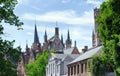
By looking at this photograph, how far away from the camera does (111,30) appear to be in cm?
4688

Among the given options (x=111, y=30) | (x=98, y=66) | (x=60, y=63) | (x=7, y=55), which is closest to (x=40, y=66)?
(x=60, y=63)

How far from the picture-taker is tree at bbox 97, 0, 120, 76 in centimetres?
4423

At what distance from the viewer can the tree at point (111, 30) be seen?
44231 millimetres

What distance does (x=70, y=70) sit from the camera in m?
78.9

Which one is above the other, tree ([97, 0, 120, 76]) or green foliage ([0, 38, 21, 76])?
tree ([97, 0, 120, 76])

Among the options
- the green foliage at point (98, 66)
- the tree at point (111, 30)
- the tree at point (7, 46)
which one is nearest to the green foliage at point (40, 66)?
the green foliage at point (98, 66)

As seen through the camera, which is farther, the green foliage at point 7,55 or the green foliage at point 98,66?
the green foliage at point 98,66

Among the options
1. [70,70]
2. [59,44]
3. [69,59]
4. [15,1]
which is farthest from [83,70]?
[59,44]

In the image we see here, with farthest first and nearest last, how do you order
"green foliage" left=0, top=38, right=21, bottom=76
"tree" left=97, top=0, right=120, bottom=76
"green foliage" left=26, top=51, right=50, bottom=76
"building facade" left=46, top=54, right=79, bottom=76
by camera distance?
"green foliage" left=26, top=51, right=50, bottom=76 → "building facade" left=46, top=54, right=79, bottom=76 → "tree" left=97, top=0, right=120, bottom=76 → "green foliage" left=0, top=38, right=21, bottom=76

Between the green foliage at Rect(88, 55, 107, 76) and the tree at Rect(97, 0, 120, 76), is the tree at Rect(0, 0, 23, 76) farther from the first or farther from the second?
the green foliage at Rect(88, 55, 107, 76)

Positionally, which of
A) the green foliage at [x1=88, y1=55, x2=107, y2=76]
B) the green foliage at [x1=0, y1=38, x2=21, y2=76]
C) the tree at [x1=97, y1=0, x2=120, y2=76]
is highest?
the tree at [x1=97, y1=0, x2=120, y2=76]

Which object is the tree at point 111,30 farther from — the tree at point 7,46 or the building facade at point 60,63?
the building facade at point 60,63

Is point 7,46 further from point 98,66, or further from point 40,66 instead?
point 40,66

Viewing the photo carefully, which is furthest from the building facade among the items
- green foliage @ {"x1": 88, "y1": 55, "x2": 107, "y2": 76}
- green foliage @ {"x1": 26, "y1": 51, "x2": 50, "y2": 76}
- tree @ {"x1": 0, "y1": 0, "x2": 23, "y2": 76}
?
tree @ {"x1": 0, "y1": 0, "x2": 23, "y2": 76}
